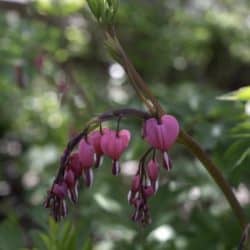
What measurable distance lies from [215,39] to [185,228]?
2040mm

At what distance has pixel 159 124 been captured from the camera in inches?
52.1

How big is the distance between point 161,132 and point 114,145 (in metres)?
0.13

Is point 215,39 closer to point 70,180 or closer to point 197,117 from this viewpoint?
point 197,117

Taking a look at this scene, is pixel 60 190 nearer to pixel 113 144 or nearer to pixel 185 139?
pixel 113 144

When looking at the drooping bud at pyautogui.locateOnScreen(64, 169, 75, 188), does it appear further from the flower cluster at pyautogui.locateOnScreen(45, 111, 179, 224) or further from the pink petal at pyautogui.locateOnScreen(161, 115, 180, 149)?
the pink petal at pyautogui.locateOnScreen(161, 115, 180, 149)

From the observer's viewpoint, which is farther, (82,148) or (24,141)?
(24,141)

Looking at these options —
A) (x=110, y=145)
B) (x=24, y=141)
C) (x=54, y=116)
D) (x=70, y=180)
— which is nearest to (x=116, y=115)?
(x=110, y=145)

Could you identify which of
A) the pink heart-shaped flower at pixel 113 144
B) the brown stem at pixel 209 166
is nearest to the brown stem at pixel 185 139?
the brown stem at pixel 209 166

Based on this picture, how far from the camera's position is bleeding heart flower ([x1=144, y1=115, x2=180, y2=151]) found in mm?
1303

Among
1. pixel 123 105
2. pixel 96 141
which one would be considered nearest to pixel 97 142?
pixel 96 141

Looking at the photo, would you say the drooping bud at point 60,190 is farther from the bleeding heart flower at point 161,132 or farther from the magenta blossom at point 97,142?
the bleeding heart flower at point 161,132

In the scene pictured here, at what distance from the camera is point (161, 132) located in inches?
51.1

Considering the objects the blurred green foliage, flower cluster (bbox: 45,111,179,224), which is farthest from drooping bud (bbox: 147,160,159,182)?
the blurred green foliage

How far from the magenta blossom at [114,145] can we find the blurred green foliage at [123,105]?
0.34 metres
